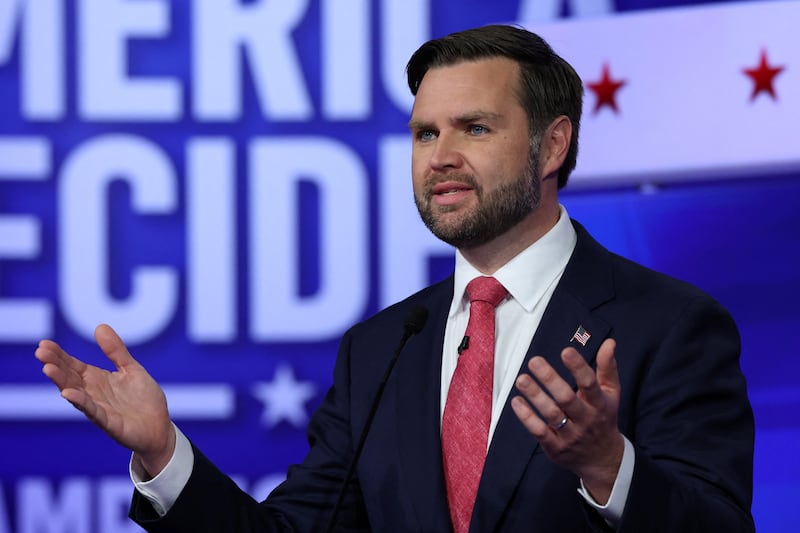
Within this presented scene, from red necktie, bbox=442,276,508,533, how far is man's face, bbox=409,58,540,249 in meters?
0.17

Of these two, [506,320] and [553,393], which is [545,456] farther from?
[553,393]

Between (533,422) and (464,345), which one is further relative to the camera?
(464,345)

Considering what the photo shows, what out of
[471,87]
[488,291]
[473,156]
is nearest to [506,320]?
[488,291]

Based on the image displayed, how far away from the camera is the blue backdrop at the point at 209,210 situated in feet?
10.9

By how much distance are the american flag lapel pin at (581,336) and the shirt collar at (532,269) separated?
128mm

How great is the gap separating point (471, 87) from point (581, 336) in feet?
1.72

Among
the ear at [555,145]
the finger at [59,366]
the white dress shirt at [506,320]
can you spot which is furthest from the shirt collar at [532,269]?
the finger at [59,366]

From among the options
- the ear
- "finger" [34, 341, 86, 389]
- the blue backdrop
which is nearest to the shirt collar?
the ear

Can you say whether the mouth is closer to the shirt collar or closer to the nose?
the nose

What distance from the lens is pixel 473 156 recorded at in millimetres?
2049

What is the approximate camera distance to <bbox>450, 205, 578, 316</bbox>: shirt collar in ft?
6.62

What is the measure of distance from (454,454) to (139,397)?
53 centimetres

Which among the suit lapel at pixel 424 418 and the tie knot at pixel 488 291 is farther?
the tie knot at pixel 488 291

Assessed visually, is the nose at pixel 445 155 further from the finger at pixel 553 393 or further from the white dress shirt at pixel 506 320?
the finger at pixel 553 393
